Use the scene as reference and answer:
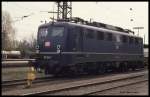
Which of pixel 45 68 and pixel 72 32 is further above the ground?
pixel 72 32

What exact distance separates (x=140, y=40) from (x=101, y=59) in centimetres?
1036

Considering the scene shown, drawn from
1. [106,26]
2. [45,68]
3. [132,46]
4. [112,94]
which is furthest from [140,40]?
[112,94]

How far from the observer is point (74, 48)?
24.7 meters

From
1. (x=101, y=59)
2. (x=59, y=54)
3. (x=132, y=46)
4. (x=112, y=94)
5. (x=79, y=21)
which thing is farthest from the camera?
(x=132, y=46)

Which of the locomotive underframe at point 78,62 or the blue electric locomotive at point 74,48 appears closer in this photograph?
the locomotive underframe at point 78,62

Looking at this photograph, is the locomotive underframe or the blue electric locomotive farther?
the blue electric locomotive

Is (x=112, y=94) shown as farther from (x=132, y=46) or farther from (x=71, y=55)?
(x=132, y=46)

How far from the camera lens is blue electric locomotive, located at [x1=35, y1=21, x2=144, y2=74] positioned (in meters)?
24.2

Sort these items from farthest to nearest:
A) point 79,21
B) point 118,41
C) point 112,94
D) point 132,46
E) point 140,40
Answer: point 140,40, point 132,46, point 118,41, point 79,21, point 112,94

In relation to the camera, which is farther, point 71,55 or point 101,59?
point 101,59

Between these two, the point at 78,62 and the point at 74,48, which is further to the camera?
the point at 78,62

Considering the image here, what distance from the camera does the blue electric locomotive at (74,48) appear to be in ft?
79.5

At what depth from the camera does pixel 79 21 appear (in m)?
26.5

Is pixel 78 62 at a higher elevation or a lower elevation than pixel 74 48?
lower
